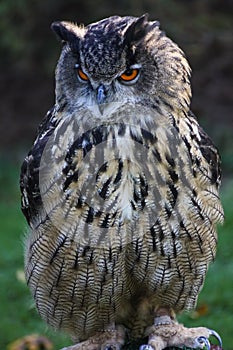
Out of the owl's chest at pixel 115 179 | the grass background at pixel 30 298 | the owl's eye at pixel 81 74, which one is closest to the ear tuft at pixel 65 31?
the owl's eye at pixel 81 74

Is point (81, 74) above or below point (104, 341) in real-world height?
above

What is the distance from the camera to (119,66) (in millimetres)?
3199

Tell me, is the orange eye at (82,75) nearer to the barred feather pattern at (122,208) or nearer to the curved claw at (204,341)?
the barred feather pattern at (122,208)

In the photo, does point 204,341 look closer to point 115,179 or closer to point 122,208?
point 122,208

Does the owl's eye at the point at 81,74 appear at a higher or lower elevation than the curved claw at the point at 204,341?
higher

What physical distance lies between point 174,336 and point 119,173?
84cm

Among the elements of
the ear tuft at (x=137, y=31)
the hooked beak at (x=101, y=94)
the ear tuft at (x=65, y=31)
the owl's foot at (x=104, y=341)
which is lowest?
the owl's foot at (x=104, y=341)

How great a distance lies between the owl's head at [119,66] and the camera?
320cm

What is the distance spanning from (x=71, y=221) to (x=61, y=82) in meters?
0.57

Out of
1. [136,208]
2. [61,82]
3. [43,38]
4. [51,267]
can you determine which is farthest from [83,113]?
[43,38]

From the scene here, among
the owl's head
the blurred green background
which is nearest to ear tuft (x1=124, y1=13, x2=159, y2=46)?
the owl's head

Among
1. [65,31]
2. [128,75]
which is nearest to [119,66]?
[128,75]

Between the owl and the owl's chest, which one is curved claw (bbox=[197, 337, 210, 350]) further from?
the owl's chest

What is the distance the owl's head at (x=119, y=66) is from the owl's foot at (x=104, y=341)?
3.60 ft
